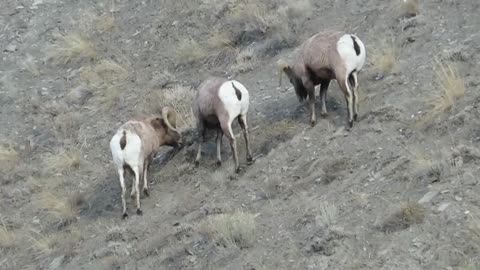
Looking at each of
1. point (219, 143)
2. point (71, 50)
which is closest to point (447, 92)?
point (219, 143)

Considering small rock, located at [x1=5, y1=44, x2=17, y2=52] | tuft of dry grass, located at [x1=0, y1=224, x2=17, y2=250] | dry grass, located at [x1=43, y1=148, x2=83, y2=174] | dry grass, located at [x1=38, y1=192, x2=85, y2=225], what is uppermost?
small rock, located at [x1=5, y1=44, x2=17, y2=52]

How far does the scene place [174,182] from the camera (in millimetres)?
13367

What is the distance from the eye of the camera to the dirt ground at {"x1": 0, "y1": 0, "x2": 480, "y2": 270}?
973 centimetres

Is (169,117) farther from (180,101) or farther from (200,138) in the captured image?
(180,101)

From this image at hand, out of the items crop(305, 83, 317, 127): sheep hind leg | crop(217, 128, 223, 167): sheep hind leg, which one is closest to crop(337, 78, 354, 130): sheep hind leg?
crop(305, 83, 317, 127): sheep hind leg

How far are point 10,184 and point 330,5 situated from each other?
769cm

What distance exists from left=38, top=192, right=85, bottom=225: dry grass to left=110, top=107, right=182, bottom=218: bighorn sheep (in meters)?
1.17

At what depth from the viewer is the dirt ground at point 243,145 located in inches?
383

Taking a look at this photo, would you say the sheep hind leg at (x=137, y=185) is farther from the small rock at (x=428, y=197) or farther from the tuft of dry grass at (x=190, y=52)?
the tuft of dry grass at (x=190, y=52)

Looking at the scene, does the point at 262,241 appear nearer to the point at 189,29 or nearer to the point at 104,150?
the point at 104,150

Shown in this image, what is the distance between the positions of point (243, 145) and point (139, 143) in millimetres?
1737

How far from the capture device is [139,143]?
42.2 ft

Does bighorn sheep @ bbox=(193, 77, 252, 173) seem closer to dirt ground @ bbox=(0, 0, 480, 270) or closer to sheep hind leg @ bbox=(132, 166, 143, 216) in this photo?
dirt ground @ bbox=(0, 0, 480, 270)

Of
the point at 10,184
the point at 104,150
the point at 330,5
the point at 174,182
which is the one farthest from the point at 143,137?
the point at 330,5
